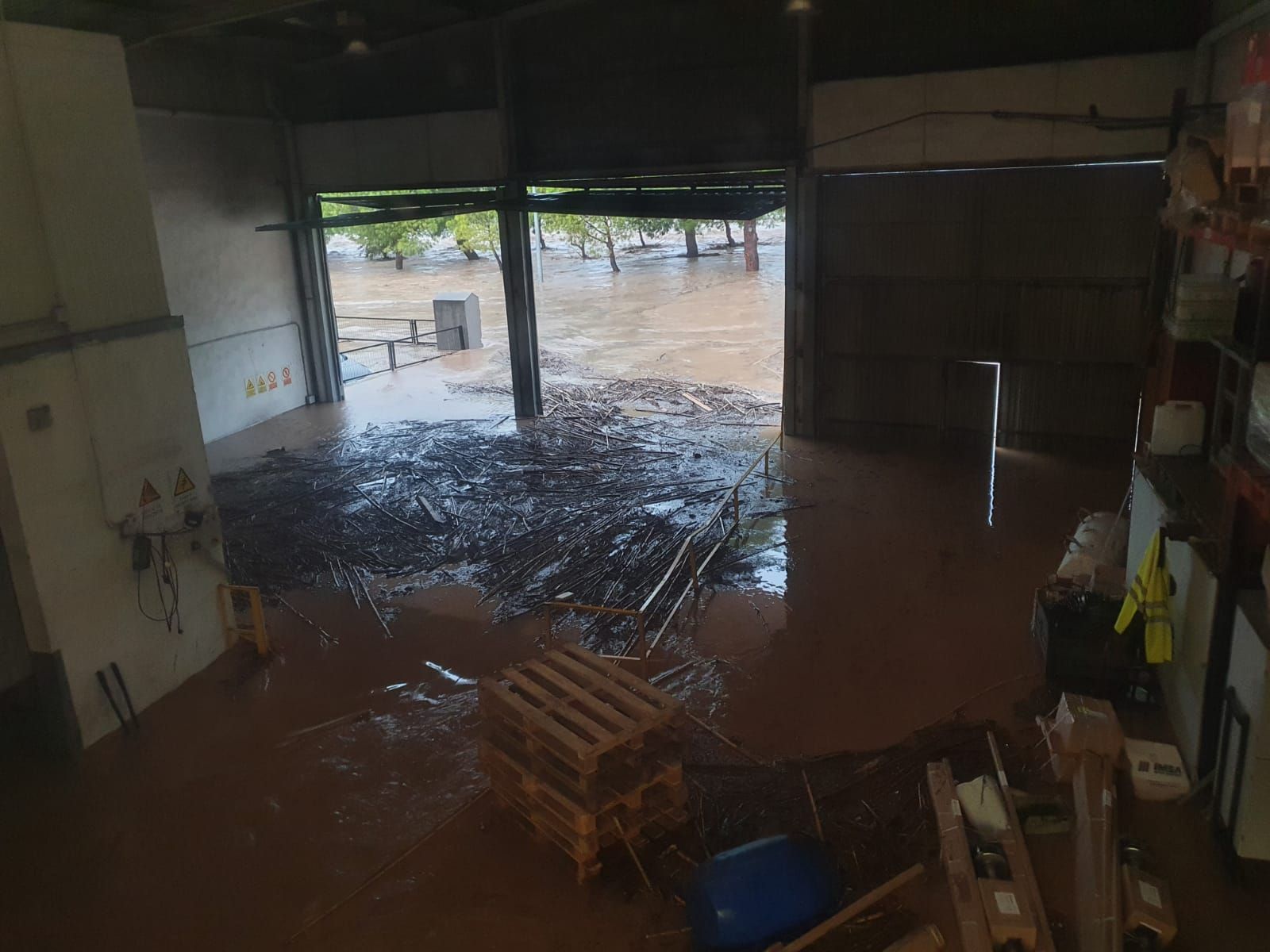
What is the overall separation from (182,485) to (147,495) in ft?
1.36

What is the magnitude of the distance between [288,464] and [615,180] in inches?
296

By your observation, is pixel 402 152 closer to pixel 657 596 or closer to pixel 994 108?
pixel 994 108

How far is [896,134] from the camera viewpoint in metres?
14.3

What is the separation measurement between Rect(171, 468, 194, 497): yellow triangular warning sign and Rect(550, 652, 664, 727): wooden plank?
402 cm

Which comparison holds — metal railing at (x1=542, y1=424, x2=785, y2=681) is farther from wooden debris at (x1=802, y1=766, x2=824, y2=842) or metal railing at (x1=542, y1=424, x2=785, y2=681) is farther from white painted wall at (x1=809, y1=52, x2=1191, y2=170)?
white painted wall at (x1=809, y1=52, x2=1191, y2=170)

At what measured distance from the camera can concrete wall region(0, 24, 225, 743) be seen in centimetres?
722

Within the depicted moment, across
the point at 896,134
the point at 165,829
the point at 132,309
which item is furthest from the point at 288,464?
the point at 896,134

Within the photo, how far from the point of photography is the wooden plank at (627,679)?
6.61 meters

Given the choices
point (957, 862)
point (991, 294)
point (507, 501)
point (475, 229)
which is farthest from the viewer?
point (475, 229)

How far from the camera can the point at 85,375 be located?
7.73 m

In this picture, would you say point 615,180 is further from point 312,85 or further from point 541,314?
point 541,314

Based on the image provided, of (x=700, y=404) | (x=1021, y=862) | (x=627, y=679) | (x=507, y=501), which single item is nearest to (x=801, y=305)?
(x=700, y=404)

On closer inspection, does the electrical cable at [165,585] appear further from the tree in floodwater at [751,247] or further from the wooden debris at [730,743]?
the tree in floodwater at [751,247]

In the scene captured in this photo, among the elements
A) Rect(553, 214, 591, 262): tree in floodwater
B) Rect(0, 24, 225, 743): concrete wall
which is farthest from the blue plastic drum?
Rect(553, 214, 591, 262): tree in floodwater
